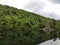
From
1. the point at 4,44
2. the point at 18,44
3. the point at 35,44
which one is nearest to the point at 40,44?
the point at 35,44

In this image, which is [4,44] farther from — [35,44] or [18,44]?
[35,44]

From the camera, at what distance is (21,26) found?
189 meters

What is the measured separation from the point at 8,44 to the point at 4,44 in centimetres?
184

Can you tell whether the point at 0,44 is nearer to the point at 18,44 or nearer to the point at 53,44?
the point at 18,44

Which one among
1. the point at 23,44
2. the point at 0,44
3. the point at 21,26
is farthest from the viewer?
the point at 21,26

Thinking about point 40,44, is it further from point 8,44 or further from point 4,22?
point 4,22

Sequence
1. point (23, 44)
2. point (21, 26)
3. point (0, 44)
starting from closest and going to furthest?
point (0, 44), point (23, 44), point (21, 26)

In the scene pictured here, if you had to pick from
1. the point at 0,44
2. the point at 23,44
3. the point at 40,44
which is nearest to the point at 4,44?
the point at 0,44

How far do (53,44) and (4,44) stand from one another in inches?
799

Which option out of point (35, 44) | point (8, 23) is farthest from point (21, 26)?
point (35, 44)

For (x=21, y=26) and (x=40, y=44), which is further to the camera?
(x=21, y=26)

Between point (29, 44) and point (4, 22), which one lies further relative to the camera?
point (4, 22)

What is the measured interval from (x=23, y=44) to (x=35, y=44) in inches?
227

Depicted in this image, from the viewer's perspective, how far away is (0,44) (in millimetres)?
91750
